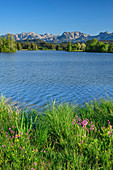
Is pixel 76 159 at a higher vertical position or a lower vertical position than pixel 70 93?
higher

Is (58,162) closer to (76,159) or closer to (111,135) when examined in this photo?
(76,159)

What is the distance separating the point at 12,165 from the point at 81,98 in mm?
11391

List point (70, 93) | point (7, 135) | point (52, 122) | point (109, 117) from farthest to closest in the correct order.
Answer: point (70, 93)
point (109, 117)
point (52, 122)
point (7, 135)

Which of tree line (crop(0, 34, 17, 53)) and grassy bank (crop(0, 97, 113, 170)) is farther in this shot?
tree line (crop(0, 34, 17, 53))

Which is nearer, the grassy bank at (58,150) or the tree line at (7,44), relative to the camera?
the grassy bank at (58,150)

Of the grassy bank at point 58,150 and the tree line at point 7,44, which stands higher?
the tree line at point 7,44

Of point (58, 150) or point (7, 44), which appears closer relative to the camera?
point (58, 150)

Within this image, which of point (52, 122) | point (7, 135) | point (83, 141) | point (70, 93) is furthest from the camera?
point (70, 93)

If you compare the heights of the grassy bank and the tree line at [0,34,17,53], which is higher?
the tree line at [0,34,17,53]

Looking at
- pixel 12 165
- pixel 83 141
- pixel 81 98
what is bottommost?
pixel 81 98

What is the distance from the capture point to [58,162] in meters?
4.89

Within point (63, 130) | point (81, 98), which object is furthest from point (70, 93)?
point (63, 130)

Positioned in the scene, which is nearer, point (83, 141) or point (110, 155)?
point (110, 155)

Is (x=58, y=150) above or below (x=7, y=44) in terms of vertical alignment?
below
